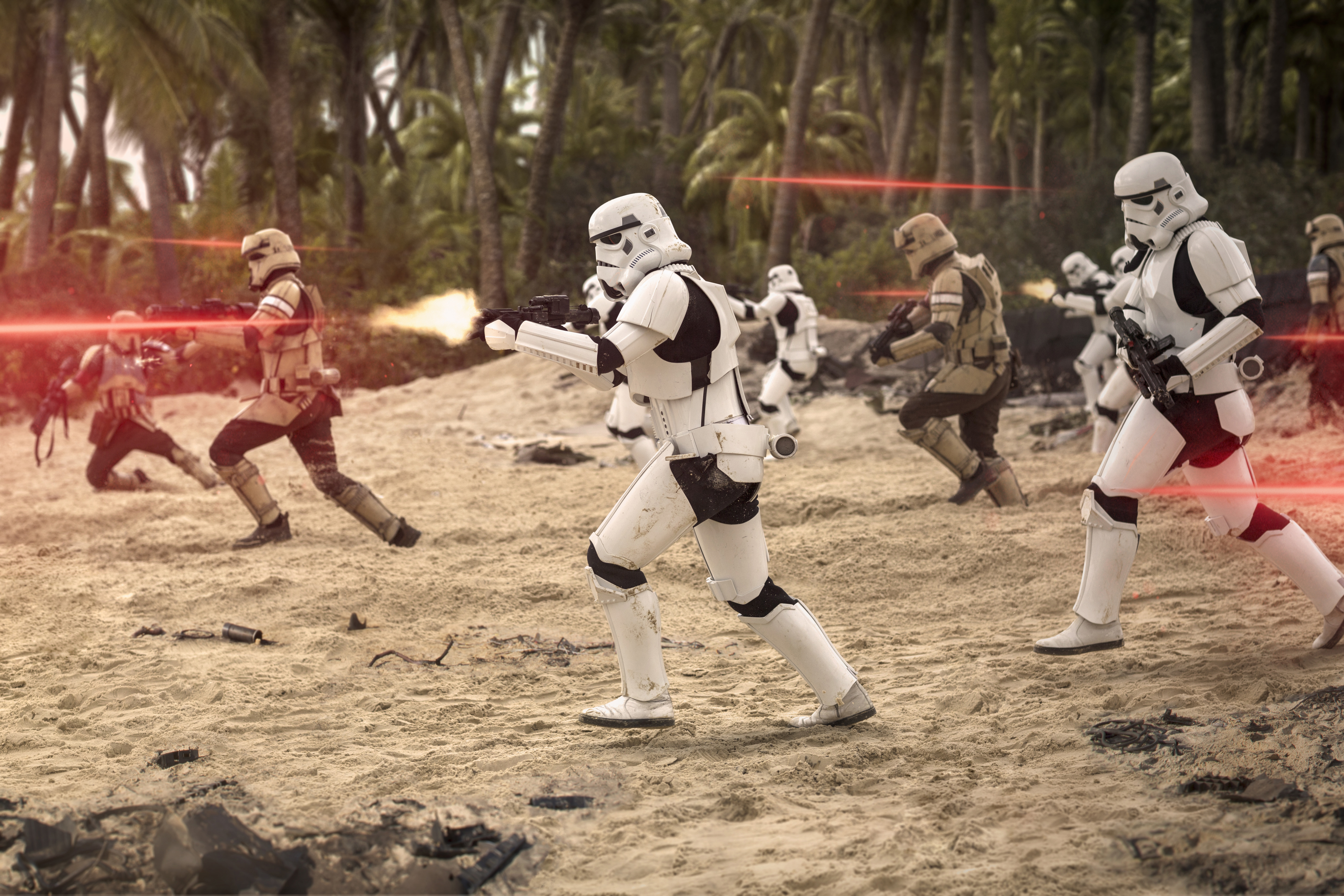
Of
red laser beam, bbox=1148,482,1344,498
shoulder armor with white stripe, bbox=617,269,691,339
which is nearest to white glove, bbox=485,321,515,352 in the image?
shoulder armor with white stripe, bbox=617,269,691,339

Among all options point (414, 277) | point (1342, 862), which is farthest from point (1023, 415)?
point (414, 277)

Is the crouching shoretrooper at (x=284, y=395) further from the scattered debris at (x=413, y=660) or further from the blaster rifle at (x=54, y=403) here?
the blaster rifle at (x=54, y=403)

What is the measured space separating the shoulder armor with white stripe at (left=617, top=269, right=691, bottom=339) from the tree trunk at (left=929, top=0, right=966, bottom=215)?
72.6 feet

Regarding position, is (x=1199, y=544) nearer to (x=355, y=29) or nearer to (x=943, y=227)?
(x=943, y=227)

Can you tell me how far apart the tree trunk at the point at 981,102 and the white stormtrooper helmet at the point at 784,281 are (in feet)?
48.0

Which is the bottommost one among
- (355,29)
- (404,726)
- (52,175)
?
(404,726)

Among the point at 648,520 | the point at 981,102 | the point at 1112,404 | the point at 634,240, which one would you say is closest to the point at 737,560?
the point at 648,520

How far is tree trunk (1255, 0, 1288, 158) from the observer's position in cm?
2423

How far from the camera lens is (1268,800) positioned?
11.1 ft

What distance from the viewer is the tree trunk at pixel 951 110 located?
2523 centimetres

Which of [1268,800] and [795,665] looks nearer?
[1268,800]

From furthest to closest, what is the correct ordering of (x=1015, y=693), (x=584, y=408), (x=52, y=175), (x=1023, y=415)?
1. (x=52, y=175)
2. (x=584, y=408)
3. (x=1023, y=415)
4. (x=1015, y=693)

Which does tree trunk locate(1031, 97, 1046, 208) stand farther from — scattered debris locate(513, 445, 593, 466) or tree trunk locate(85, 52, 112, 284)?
scattered debris locate(513, 445, 593, 466)

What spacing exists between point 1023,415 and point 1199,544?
269 inches
